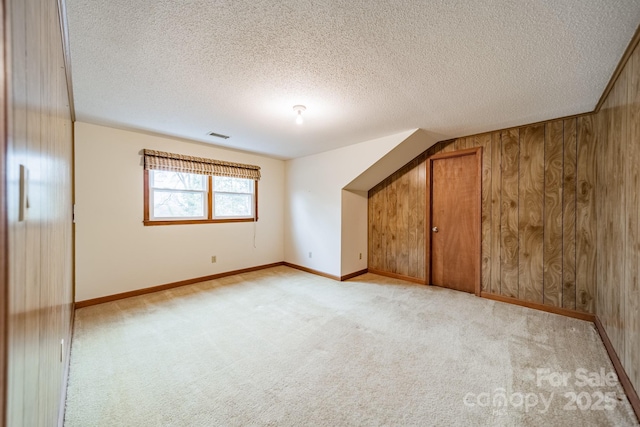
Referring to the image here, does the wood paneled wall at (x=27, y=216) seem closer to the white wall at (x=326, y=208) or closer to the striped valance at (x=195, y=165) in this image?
the striped valance at (x=195, y=165)

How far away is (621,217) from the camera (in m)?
1.96

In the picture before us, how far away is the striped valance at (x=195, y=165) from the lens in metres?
3.58

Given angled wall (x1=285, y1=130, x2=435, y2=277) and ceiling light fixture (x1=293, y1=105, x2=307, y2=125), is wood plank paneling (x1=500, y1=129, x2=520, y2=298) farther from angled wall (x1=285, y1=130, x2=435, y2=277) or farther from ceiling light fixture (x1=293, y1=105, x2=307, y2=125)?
ceiling light fixture (x1=293, y1=105, x2=307, y2=125)

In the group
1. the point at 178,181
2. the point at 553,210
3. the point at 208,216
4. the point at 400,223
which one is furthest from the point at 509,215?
the point at 178,181

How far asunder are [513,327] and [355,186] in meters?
2.82

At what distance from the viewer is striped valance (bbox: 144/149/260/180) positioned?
11.7 ft

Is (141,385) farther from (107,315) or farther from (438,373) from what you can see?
(438,373)

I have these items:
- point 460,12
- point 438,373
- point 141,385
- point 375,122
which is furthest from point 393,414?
point 375,122

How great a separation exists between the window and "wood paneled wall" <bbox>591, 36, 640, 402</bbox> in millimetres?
4561

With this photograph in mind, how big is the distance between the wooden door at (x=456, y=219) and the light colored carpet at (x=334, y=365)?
574 millimetres

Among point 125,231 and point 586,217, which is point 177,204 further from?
point 586,217

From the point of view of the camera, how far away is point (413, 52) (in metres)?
1.72

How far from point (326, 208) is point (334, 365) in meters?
2.84

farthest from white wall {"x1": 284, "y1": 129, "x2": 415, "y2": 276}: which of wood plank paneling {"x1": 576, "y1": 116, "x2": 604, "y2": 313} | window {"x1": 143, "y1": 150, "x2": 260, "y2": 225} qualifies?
wood plank paneling {"x1": 576, "y1": 116, "x2": 604, "y2": 313}
